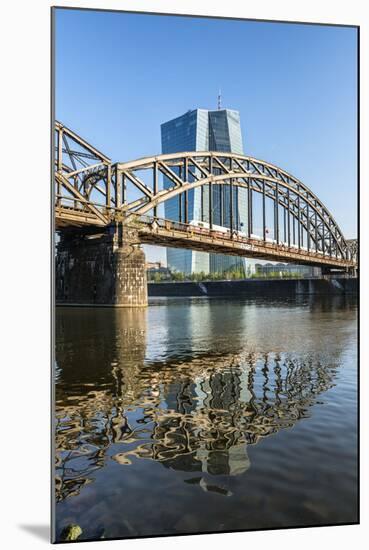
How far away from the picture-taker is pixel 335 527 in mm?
4230

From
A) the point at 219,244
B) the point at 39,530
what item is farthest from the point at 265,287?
the point at 39,530

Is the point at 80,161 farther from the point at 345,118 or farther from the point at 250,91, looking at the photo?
the point at 345,118

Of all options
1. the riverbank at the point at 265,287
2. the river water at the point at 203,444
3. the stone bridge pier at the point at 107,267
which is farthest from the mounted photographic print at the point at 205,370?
the riverbank at the point at 265,287

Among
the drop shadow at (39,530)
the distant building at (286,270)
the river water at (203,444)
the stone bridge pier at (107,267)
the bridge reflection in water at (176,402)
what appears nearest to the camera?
the river water at (203,444)

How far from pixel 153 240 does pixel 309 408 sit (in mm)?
20576

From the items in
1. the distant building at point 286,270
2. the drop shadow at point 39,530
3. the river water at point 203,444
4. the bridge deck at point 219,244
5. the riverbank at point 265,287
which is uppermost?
the bridge deck at point 219,244

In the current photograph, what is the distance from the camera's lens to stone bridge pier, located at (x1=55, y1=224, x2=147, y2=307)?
752 inches

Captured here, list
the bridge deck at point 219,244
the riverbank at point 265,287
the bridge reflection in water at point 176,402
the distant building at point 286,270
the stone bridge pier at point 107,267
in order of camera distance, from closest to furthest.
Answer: the bridge reflection in water at point 176,402 → the stone bridge pier at point 107,267 → the bridge deck at point 219,244 → the riverbank at point 265,287 → the distant building at point 286,270

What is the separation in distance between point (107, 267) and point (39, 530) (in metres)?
19.3

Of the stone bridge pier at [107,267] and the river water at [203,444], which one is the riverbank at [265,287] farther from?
the river water at [203,444]

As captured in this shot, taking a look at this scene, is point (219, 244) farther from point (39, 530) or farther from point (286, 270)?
point (39, 530)

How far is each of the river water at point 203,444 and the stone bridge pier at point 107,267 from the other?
8.49 meters

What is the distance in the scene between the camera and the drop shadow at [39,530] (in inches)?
163

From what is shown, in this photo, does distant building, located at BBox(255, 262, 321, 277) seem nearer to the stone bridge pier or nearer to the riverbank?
the riverbank
